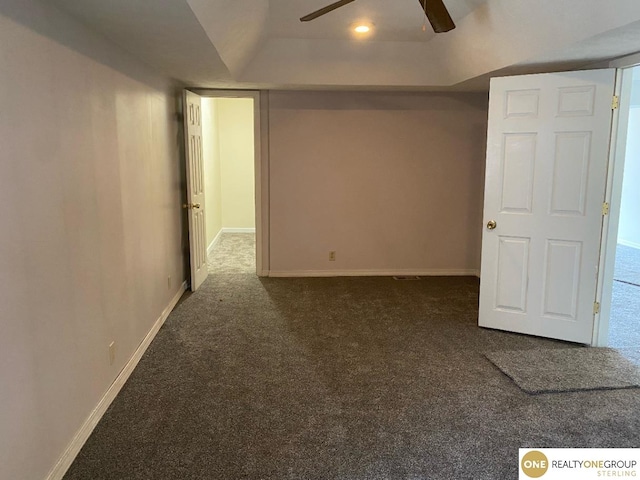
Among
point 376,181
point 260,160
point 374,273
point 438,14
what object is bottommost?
point 374,273

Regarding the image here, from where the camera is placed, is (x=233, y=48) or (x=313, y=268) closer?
(x=233, y=48)

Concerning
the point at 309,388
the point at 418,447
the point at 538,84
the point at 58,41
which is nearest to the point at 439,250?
the point at 538,84

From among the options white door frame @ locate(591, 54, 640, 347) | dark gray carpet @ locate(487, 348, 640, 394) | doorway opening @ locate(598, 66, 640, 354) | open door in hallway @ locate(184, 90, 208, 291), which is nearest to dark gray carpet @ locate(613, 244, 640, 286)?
doorway opening @ locate(598, 66, 640, 354)

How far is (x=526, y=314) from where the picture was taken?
3891 millimetres

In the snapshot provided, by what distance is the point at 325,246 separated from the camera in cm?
575

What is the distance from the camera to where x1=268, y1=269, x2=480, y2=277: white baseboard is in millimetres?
5770

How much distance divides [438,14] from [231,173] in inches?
235

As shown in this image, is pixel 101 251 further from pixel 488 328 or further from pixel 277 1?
pixel 488 328

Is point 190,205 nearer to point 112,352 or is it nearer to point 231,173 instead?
point 112,352

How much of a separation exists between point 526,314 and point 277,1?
10.00 ft

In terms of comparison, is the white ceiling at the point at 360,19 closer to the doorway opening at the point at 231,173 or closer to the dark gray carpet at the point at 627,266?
the doorway opening at the point at 231,173

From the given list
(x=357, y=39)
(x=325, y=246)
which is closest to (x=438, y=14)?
(x=357, y=39)

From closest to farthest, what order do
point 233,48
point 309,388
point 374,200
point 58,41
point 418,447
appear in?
point 58,41, point 418,447, point 309,388, point 233,48, point 374,200

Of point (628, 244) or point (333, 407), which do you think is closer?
point (333, 407)
